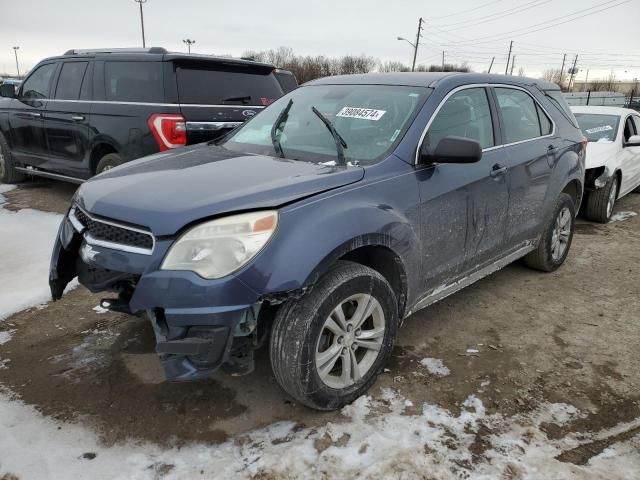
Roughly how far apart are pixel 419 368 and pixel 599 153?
522 centimetres

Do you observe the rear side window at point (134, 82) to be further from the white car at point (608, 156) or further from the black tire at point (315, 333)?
the white car at point (608, 156)

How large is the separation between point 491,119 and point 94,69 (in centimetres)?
499

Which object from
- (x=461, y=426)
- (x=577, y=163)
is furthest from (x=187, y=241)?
(x=577, y=163)

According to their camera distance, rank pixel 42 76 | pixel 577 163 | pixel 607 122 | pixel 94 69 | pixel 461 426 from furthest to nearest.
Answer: pixel 607 122
pixel 42 76
pixel 94 69
pixel 577 163
pixel 461 426

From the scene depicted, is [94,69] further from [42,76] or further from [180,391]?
[180,391]

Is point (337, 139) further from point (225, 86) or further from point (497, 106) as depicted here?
point (225, 86)

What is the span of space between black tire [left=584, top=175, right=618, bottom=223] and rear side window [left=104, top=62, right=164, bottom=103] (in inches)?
222

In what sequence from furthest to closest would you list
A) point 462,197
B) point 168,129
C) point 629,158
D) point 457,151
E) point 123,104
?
point 629,158 < point 123,104 < point 168,129 < point 462,197 < point 457,151

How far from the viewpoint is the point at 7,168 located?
8.09 metres

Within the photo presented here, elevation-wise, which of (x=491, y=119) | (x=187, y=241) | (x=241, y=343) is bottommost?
(x=241, y=343)

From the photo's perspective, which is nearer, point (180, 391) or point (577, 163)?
point (180, 391)

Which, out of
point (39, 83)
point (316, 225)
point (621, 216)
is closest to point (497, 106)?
point (316, 225)

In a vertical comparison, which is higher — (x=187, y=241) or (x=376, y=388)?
(x=187, y=241)

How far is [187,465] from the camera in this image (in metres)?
2.29
